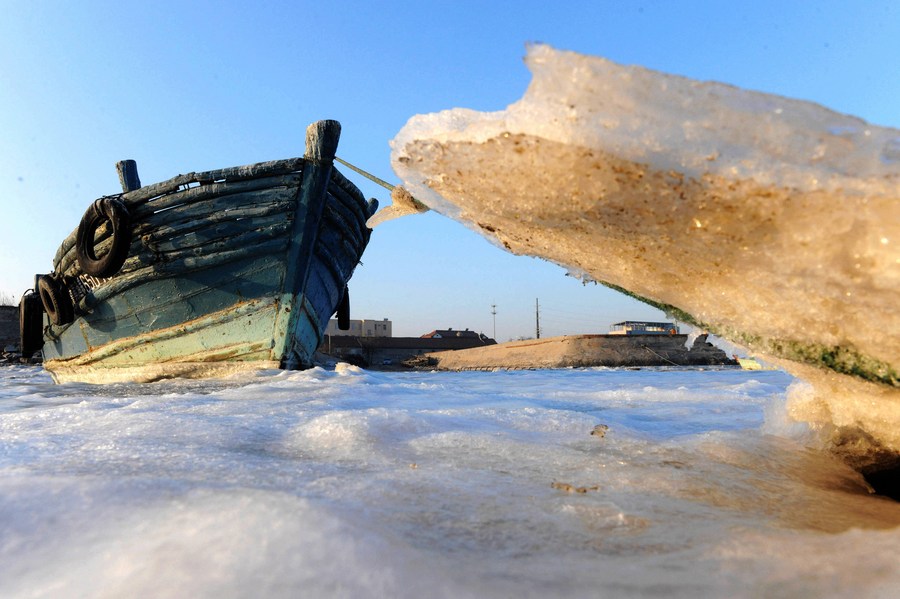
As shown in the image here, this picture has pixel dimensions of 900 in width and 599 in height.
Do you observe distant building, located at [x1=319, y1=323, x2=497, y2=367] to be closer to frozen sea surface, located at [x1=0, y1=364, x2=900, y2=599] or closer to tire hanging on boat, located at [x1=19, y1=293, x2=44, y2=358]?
tire hanging on boat, located at [x1=19, y1=293, x2=44, y2=358]

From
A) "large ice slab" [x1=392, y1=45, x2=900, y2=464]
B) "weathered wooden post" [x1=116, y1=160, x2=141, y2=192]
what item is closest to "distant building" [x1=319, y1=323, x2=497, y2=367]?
"weathered wooden post" [x1=116, y1=160, x2=141, y2=192]

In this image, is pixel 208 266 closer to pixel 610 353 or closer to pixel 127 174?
pixel 127 174

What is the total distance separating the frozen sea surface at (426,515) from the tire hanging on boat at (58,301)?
6.50 metres

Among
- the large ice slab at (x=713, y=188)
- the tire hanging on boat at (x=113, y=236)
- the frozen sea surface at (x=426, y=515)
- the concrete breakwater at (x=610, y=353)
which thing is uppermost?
the tire hanging on boat at (x=113, y=236)

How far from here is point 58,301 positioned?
7.40m

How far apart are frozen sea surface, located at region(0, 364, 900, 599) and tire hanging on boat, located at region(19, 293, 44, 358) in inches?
343

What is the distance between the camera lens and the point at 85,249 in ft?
22.5

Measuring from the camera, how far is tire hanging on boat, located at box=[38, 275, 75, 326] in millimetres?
7418

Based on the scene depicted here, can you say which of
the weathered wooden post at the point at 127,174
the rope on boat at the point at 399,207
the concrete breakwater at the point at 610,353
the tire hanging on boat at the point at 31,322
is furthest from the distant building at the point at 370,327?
the rope on boat at the point at 399,207

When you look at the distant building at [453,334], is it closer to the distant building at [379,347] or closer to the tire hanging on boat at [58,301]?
the distant building at [379,347]

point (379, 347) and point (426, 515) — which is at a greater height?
point (426, 515)

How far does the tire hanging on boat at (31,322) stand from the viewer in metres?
8.95

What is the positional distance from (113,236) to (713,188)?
708cm

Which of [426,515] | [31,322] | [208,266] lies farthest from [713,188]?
[31,322]
